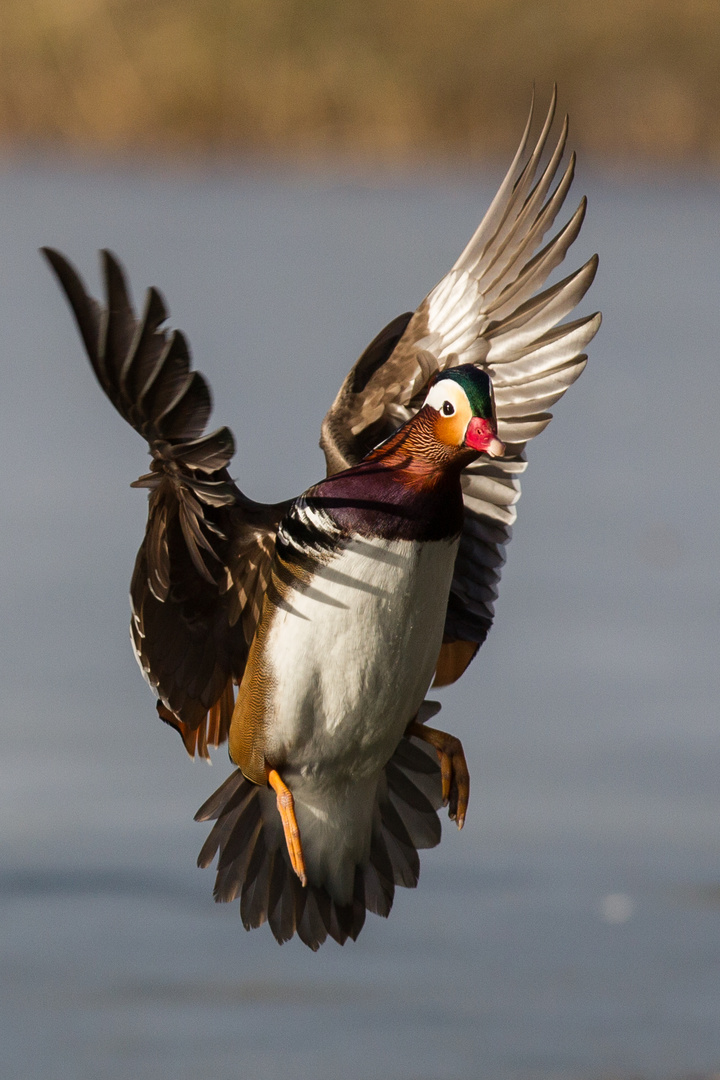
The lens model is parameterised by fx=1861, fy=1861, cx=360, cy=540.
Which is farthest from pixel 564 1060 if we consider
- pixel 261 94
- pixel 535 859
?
pixel 261 94

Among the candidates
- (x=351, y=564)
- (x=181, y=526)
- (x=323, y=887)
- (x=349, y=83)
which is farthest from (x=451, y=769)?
(x=349, y=83)

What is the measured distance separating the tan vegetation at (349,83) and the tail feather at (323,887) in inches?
308

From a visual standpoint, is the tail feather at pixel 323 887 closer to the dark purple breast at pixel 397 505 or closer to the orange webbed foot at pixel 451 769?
the orange webbed foot at pixel 451 769

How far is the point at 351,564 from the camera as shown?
2.94m

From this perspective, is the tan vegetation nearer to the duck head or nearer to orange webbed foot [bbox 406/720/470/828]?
orange webbed foot [bbox 406/720/470/828]

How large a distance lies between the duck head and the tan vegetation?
26.9 feet

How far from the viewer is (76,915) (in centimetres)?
427

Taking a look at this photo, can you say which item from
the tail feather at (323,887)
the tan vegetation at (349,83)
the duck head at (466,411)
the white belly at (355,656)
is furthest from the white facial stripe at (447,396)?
the tan vegetation at (349,83)

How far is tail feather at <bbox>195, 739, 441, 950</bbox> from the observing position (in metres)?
3.49

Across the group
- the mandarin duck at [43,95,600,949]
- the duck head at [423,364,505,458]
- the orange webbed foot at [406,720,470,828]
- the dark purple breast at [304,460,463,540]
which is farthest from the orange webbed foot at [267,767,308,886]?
the duck head at [423,364,505,458]

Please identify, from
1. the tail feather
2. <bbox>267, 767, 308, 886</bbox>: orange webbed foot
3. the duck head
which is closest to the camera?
the duck head

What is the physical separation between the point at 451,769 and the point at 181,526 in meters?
0.64

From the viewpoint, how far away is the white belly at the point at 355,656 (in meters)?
2.94

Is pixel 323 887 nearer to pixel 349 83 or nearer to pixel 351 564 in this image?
pixel 351 564
